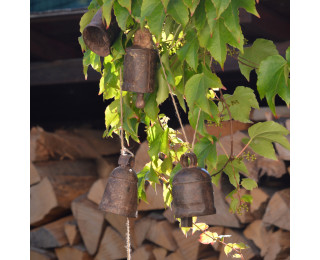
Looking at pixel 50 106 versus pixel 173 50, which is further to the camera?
pixel 50 106

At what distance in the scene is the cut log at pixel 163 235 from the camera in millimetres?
2626

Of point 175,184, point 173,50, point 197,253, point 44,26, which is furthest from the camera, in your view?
point 44,26

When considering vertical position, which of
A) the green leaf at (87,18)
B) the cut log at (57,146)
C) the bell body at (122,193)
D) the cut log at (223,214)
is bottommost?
the cut log at (223,214)

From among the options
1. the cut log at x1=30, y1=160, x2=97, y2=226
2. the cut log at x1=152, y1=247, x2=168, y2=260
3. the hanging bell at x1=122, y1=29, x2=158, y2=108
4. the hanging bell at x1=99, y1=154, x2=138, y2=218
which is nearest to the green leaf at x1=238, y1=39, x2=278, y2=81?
the hanging bell at x1=122, y1=29, x2=158, y2=108

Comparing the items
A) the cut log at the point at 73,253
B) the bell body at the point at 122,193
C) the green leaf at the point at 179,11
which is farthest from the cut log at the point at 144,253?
the green leaf at the point at 179,11

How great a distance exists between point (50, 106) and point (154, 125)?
2167 mm

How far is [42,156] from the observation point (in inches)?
117

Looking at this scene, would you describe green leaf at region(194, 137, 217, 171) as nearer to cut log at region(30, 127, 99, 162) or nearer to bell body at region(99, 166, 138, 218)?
bell body at region(99, 166, 138, 218)

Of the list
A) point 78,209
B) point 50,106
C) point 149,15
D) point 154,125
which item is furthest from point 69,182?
point 149,15

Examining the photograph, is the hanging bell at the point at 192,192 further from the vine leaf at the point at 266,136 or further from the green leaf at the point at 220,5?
the green leaf at the point at 220,5

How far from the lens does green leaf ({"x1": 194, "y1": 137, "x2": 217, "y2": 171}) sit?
1237 millimetres

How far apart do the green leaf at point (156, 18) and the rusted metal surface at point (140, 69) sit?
0.51ft
